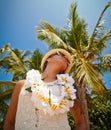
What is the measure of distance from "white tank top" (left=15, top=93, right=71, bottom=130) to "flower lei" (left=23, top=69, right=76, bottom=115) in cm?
5

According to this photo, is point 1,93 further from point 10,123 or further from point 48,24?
point 10,123

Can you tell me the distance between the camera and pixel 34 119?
267 centimetres

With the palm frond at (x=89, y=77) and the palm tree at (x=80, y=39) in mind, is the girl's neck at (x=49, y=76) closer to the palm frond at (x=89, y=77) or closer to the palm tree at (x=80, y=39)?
the palm frond at (x=89, y=77)

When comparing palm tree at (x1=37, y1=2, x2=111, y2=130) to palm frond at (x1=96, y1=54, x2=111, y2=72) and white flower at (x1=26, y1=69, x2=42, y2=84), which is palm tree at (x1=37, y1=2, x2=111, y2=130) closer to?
palm frond at (x1=96, y1=54, x2=111, y2=72)

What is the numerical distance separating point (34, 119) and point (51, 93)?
→ 31cm

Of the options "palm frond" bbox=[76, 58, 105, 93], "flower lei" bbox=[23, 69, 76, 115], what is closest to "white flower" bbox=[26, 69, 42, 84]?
"flower lei" bbox=[23, 69, 76, 115]

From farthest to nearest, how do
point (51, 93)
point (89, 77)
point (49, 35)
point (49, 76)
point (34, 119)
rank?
point (49, 35) < point (89, 77) < point (49, 76) < point (51, 93) < point (34, 119)

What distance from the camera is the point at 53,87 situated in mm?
2895

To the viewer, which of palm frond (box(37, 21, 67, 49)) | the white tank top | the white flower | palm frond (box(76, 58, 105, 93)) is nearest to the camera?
the white tank top

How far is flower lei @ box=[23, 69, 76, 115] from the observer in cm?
275

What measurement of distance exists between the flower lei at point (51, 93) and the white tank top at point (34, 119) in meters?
0.05

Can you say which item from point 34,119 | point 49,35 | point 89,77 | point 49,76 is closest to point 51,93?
point 49,76

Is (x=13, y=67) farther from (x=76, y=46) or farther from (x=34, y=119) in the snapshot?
(x=34, y=119)

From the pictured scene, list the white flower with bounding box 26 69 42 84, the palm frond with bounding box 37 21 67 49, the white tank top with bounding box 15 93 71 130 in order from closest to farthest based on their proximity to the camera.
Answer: the white tank top with bounding box 15 93 71 130
the white flower with bounding box 26 69 42 84
the palm frond with bounding box 37 21 67 49
